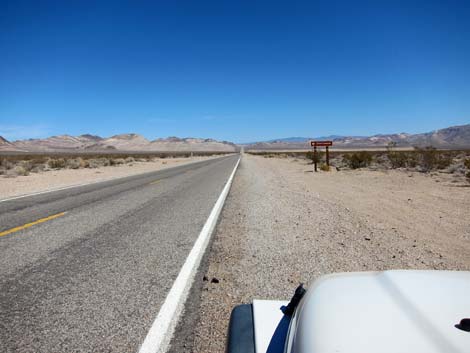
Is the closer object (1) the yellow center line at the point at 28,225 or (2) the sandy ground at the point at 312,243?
(2) the sandy ground at the point at 312,243

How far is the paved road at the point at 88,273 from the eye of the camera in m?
2.97

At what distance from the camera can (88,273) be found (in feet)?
14.4

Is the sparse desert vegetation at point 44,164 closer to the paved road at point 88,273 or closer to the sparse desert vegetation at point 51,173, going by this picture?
the sparse desert vegetation at point 51,173

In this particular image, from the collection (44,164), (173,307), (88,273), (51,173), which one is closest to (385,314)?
(173,307)

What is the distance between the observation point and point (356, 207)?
9.84m

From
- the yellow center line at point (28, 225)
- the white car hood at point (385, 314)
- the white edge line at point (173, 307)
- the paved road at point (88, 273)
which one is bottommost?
the white edge line at point (173, 307)

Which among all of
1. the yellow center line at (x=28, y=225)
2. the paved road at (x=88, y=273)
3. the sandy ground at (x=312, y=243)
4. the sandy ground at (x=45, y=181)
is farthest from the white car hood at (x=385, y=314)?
the sandy ground at (x=45, y=181)

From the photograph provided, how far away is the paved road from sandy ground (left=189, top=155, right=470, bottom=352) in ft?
2.02

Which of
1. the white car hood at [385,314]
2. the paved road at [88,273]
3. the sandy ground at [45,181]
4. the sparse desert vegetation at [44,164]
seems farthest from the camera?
the sparse desert vegetation at [44,164]

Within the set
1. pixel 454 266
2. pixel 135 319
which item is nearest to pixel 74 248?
pixel 135 319

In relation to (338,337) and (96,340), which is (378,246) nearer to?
(96,340)

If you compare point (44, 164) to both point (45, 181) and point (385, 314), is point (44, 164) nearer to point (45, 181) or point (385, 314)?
point (45, 181)

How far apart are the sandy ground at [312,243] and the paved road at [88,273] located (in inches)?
24.2

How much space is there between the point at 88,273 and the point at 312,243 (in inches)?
140
